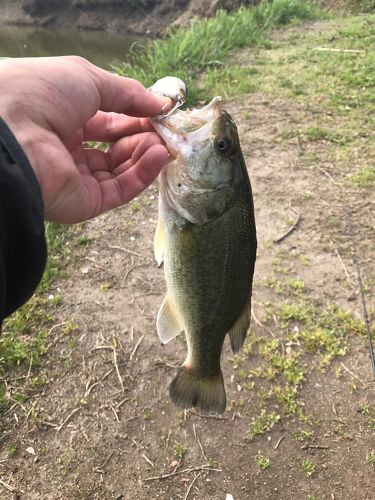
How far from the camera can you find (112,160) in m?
2.30

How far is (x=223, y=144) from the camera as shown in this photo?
1821 mm

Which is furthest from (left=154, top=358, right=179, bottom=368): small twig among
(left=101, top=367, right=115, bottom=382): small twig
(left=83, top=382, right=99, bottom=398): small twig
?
(left=83, top=382, right=99, bottom=398): small twig

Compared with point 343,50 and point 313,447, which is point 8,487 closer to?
point 313,447

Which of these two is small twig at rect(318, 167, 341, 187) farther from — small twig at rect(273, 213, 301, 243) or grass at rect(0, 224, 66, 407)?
grass at rect(0, 224, 66, 407)

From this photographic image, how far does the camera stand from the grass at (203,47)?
279 inches

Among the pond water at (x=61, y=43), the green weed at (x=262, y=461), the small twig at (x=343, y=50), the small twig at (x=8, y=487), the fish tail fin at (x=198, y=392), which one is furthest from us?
the pond water at (x=61, y=43)

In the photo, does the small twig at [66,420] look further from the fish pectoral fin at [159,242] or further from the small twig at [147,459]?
the fish pectoral fin at [159,242]

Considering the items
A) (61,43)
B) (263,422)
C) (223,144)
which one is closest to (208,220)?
(223,144)

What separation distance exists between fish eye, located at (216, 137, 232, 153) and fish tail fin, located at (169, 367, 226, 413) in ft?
3.24

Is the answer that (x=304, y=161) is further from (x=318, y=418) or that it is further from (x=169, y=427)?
(x=169, y=427)

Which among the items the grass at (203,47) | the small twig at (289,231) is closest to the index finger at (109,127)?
the small twig at (289,231)

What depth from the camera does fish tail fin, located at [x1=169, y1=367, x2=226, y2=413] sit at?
7.01 feet

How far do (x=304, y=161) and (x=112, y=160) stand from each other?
3310mm

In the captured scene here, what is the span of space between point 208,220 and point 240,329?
49 centimetres
